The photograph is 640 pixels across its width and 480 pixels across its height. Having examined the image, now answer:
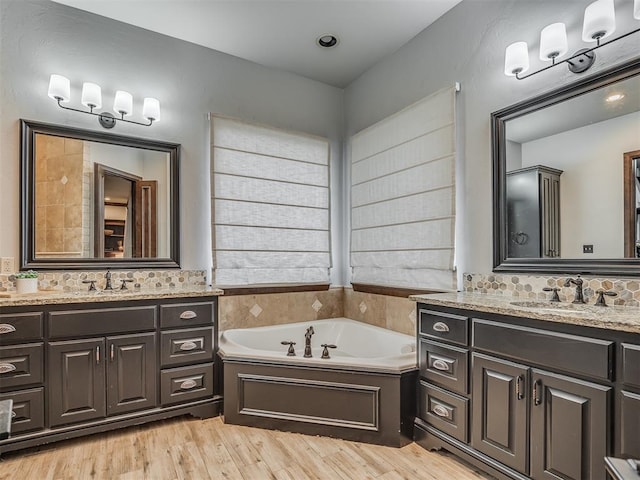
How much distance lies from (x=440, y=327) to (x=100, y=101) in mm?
2781

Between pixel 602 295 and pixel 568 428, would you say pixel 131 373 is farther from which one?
pixel 602 295

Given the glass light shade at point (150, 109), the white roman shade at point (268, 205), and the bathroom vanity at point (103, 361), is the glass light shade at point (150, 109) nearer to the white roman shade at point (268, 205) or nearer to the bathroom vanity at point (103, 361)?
the white roman shade at point (268, 205)

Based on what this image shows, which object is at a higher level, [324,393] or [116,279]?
[116,279]

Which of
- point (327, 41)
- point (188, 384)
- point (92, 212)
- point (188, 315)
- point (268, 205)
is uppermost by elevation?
point (327, 41)

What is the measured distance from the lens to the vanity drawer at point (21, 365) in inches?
85.0

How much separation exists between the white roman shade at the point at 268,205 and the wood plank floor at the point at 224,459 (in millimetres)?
1268

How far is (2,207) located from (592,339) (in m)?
3.35

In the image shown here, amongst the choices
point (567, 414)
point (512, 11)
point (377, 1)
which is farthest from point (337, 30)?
point (567, 414)

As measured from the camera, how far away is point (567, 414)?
1.61 metres

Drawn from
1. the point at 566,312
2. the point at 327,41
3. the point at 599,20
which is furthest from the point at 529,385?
the point at 327,41

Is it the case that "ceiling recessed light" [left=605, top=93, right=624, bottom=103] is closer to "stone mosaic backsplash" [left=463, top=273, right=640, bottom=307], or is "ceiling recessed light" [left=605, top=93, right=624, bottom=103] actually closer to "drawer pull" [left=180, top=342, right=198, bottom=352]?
"stone mosaic backsplash" [left=463, top=273, right=640, bottom=307]

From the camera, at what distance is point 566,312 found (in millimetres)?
1666

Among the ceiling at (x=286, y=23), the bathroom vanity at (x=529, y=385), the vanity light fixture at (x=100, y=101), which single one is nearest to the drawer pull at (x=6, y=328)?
the vanity light fixture at (x=100, y=101)

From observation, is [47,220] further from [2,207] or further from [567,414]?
[567,414]
